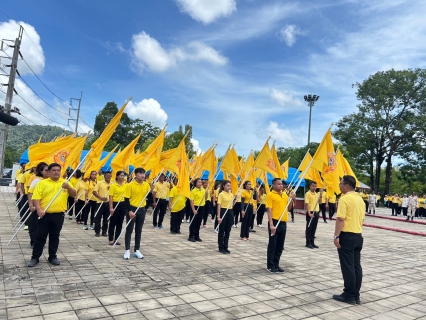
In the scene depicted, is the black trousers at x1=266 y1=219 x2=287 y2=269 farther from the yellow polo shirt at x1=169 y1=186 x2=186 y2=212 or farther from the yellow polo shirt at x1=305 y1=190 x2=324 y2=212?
the yellow polo shirt at x1=169 y1=186 x2=186 y2=212

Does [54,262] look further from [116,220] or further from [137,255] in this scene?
[116,220]

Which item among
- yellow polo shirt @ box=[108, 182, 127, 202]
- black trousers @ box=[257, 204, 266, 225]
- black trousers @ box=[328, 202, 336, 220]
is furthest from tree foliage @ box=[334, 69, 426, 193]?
yellow polo shirt @ box=[108, 182, 127, 202]

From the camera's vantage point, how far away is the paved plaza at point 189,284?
424cm

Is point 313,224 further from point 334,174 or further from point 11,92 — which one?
point 11,92

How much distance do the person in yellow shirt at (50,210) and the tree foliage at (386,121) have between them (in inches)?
1373

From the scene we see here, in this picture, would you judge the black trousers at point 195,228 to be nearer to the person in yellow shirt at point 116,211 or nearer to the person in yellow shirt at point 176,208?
the person in yellow shirt at point 176,208

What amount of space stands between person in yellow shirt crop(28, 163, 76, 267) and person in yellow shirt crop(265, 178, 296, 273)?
149 inches

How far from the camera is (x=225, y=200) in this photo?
8.65 m

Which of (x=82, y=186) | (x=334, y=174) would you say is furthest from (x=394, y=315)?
(x=82, y=186)

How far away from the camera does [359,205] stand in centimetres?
516

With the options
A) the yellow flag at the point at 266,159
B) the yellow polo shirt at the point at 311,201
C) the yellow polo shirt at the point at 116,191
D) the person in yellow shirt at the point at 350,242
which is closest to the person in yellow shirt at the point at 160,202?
the yellow polo shirt at the point at 116,191

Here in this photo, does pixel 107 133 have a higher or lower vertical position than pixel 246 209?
A: higher

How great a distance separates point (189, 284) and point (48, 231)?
2.71 m

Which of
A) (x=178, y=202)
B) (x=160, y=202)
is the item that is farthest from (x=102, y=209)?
(x=160, y=202)
